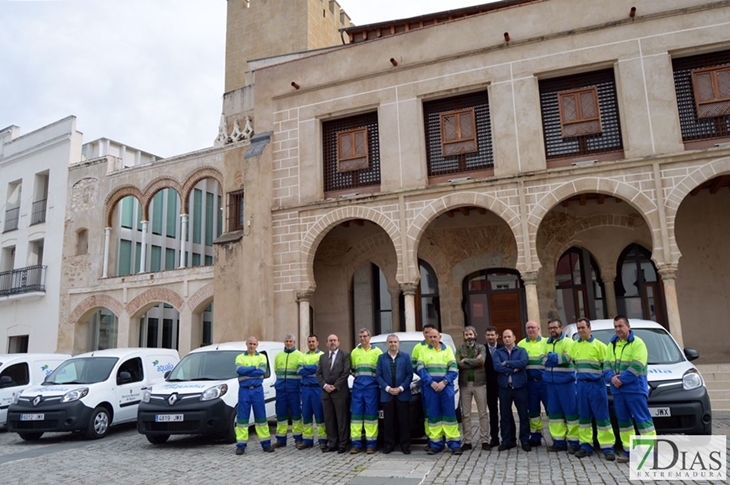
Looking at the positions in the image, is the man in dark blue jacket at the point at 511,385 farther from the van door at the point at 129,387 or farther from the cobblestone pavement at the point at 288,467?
the van door at the point at 129,387

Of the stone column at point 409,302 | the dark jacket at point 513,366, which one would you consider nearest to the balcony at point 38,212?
the stone column at point 409,302

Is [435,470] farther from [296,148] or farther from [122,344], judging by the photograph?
[122,344]

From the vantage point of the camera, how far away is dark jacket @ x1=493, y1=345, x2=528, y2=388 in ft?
27.5

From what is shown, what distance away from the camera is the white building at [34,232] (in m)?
22.6

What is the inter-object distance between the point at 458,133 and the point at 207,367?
9064mm

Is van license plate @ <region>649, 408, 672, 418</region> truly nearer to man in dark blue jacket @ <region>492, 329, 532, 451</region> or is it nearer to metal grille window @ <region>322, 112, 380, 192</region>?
man in dark blue jacket @ <region>492, 329, 532, 451</region>

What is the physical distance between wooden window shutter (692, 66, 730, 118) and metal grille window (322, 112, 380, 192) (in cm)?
800

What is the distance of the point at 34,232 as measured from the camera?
2373 cm

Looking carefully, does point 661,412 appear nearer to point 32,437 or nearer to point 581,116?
point 581,116

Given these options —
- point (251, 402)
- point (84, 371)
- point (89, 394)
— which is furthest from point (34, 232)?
point (251, 402)

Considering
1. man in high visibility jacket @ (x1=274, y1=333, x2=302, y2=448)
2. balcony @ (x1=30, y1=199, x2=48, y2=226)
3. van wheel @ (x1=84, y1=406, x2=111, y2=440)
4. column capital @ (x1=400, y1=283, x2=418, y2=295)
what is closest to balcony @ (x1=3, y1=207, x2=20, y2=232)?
balcony @ (x1=30, y1=199, x2=48, y2=226)

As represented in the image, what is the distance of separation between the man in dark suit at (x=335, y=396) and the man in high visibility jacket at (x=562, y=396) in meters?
2.94

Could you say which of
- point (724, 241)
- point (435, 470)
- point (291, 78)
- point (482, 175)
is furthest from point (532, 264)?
point (291, 78)

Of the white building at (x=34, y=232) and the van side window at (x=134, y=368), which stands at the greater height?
the white building at (x=34, y=232)
